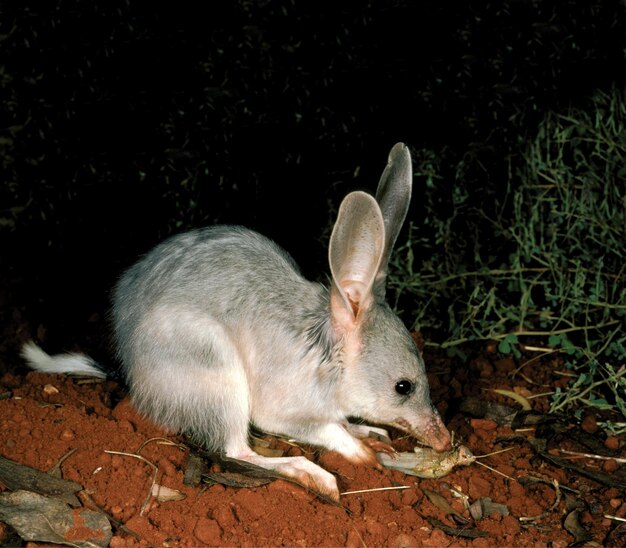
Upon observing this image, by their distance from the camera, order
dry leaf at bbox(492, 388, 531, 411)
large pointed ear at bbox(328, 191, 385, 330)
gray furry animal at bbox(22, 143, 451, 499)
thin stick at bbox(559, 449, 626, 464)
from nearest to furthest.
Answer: large pointed ear at bbox(328, 191, 385, 330), gray furry animal at bbox(22, 143, 451, 499), thin stick at bbox(559, 449, 626, 464), dry leaf at bbox(492, 388, 531, 411)

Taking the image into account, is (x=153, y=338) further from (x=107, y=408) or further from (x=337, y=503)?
(x=337, y=503)

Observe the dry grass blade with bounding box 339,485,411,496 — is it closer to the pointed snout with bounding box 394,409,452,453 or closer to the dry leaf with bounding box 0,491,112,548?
the pointed snout with bounding box 394,409,452,453

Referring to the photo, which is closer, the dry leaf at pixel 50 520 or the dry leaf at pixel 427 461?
the dry leaf at pixel 50 520

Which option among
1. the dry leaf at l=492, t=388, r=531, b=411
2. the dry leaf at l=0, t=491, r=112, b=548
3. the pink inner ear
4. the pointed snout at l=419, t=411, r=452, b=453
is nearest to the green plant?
the dry leaf at l=492, t=388, r=531, b=411

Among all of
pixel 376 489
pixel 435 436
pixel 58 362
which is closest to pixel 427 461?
pixel 435 436

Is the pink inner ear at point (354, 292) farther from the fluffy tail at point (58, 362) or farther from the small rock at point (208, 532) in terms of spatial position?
the fluffy tail at point (58, 362)

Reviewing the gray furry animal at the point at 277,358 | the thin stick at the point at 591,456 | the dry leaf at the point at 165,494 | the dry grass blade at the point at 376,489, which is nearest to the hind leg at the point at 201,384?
the gray furry animal at the point at 277,358
